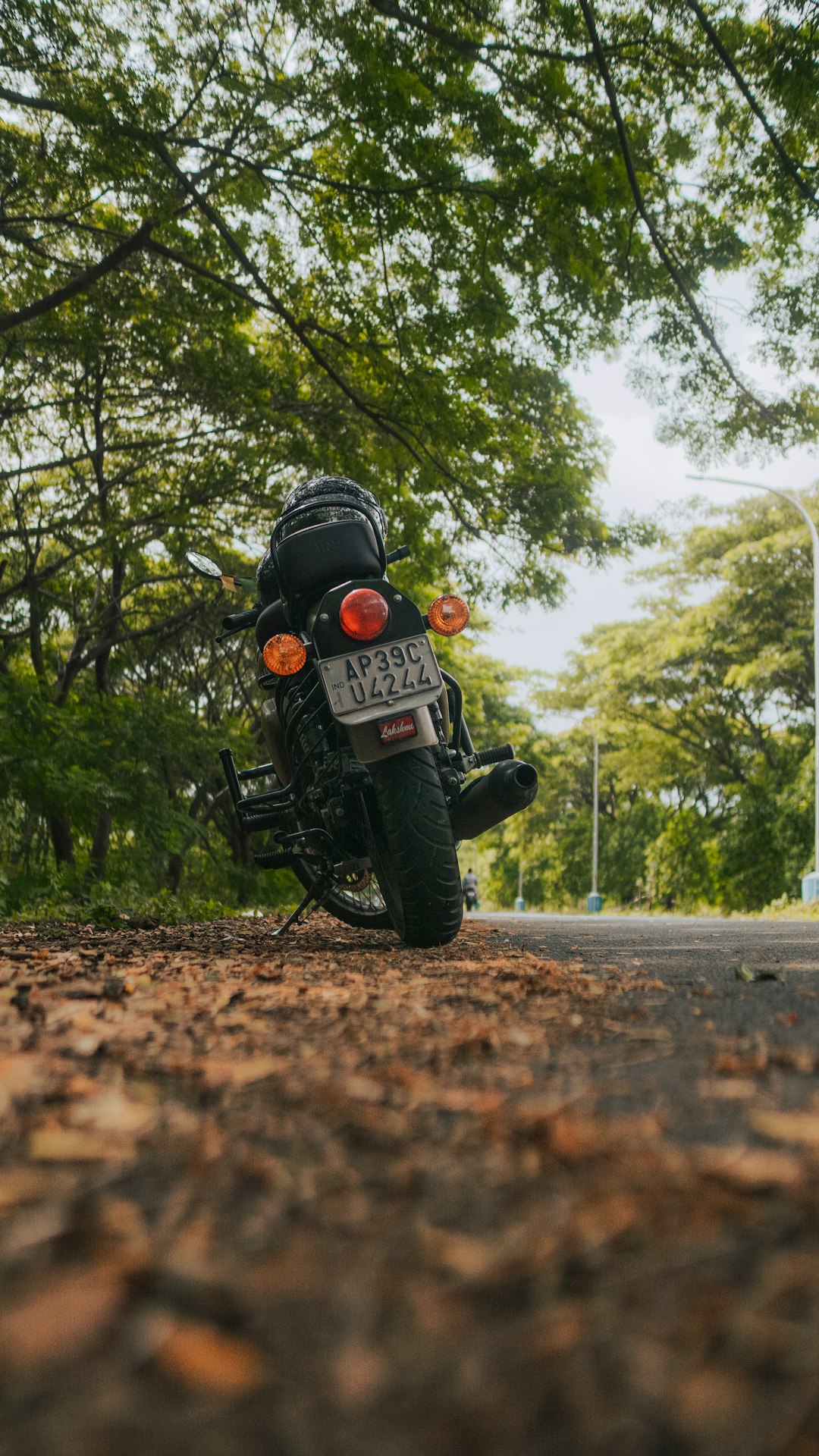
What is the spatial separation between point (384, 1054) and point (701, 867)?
28.3m

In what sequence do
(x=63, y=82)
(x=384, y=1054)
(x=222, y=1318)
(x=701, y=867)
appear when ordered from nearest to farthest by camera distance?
(x=222, y=1318)
(x=384, y=1054)
(x=63, y=82)
(x=701, y=867)

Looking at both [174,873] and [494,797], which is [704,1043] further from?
[174,873]

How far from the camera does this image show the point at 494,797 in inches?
Result: 171

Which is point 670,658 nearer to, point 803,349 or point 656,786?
point 656,786

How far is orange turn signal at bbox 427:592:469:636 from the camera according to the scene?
444cm

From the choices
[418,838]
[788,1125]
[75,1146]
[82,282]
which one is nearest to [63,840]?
[82,282]

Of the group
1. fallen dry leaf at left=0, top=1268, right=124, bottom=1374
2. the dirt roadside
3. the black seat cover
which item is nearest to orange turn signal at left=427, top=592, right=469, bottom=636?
the black seat cover

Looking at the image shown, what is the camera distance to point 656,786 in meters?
29.6

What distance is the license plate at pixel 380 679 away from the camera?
4.11 m

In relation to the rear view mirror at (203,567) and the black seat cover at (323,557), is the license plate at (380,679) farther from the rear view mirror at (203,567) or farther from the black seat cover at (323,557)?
the rear view mirror at (203,567)

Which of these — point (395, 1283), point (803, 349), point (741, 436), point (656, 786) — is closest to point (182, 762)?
point (741, 436)

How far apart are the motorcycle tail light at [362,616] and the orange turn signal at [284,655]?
25cm

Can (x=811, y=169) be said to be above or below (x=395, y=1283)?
above

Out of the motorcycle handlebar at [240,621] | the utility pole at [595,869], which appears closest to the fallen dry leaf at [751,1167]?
the motorcycle handlebar at [240,621]
